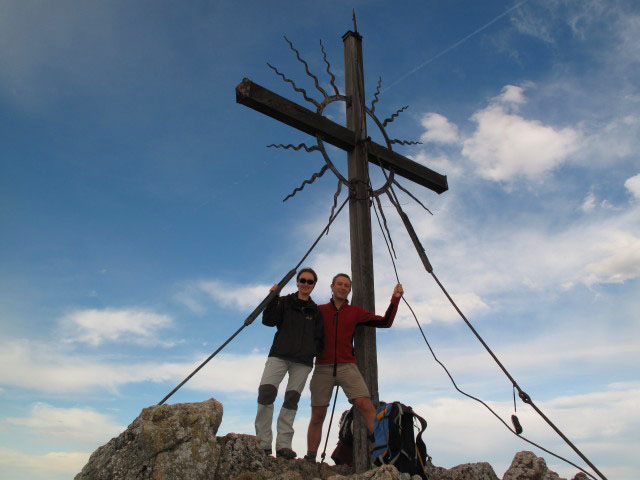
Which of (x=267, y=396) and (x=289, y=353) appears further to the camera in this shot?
(x=289, y=353)

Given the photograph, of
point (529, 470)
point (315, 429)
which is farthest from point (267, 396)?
point (529, 470)

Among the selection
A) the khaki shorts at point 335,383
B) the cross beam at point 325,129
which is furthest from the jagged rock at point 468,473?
the cross beam at point 325,129

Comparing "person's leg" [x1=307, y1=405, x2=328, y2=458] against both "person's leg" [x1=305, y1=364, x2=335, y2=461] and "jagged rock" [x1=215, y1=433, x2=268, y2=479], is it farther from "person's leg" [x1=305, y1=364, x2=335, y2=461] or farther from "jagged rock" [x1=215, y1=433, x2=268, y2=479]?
"jagged rock" [x1=215, y1=433, x2=268, y2=479]

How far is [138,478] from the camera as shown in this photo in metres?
4.37

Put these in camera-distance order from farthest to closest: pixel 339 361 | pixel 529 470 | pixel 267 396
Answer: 1. pixel 339 361
2. pixel 267 396
3. pixel 529 470

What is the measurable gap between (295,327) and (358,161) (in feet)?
8.92

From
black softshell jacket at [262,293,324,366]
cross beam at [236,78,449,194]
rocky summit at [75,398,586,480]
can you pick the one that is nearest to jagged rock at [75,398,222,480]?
rocky summit at [75,398,586,480]

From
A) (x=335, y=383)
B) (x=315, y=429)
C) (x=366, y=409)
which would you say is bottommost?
(x=315, y=429)

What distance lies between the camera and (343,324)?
6.28 metres

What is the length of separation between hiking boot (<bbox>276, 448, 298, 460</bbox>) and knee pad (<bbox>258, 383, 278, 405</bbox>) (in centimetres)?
52

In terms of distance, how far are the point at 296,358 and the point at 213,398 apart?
120cm

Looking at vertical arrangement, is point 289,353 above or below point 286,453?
above

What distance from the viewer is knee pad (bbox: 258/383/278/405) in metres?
5.77

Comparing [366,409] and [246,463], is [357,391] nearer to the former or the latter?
[366,409]
